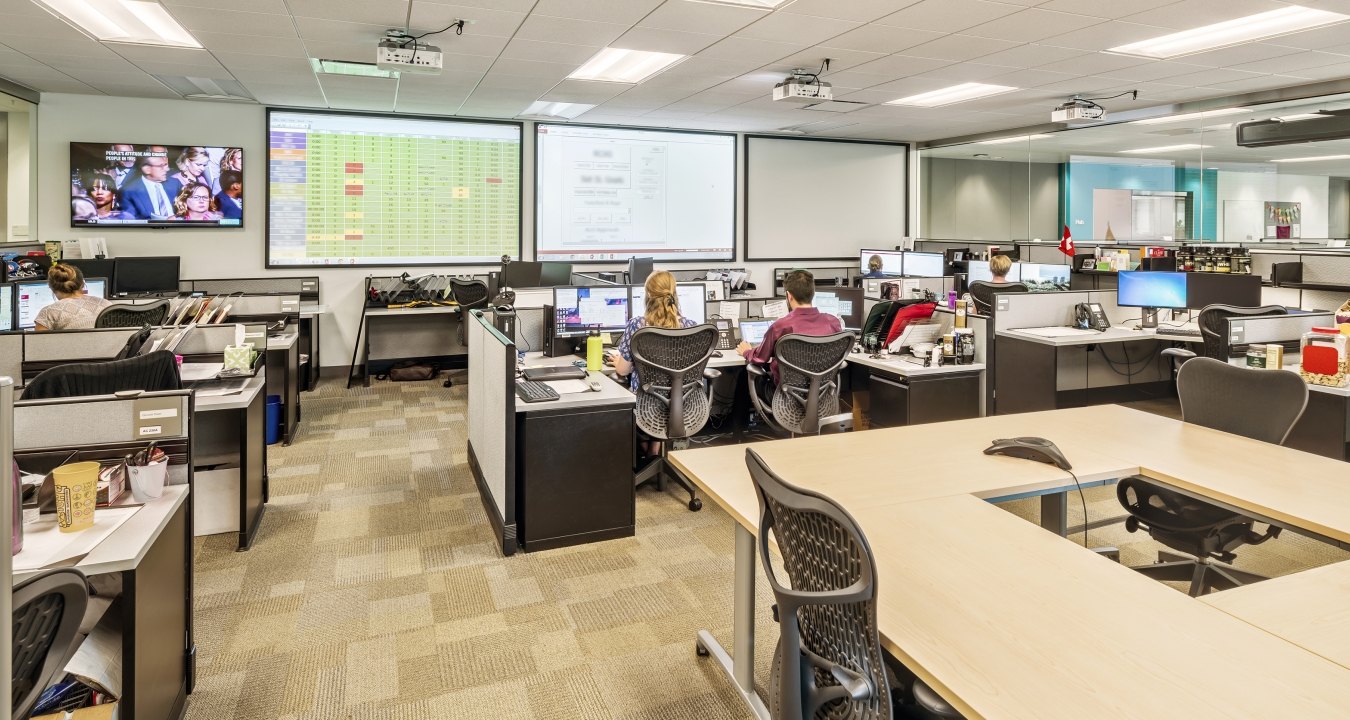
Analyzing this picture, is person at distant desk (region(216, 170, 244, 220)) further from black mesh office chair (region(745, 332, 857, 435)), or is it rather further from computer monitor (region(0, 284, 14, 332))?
black mesh office chair (region(745, 332, 857, 435))

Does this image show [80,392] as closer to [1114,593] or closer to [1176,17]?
[1114,593]

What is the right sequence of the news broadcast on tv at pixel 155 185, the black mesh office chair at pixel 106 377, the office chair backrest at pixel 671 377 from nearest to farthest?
the black mesh office chair at pixel 106 377
the office chair backrest at pixel 671 377
the news broadcast on tv at pixel 155 185

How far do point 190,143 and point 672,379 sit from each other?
5.41m

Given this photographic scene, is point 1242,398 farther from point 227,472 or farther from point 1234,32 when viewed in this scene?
point 227,472

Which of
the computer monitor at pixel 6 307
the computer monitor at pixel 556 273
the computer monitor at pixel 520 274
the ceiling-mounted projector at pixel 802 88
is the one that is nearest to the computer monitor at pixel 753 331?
the ceiling-mounted projector at pixel 802 88

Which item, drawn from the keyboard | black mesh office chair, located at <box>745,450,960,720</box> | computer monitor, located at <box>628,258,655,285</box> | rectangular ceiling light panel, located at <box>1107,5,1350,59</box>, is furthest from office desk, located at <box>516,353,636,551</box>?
rectangular ceiling light panel, located at <box>1107,5,1350,59</box>

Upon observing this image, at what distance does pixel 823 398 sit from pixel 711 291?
147 cm

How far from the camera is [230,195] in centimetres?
677

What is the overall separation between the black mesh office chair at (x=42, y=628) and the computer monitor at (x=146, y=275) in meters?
6.21

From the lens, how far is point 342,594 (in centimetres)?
293

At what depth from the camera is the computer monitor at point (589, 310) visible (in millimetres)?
4406

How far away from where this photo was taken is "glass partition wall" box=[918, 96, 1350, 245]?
7375 mm

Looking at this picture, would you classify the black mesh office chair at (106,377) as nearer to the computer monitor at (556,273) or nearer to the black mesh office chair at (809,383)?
the black mesh office chair at (809,383)

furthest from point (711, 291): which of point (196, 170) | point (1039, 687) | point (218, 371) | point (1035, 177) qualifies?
point (1035, 177)
